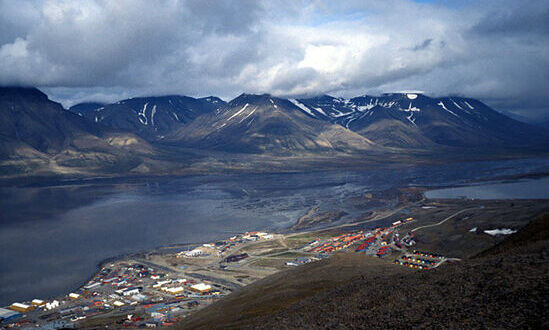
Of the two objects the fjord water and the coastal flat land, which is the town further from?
the fjord water

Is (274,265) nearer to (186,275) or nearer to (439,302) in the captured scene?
(186,275)

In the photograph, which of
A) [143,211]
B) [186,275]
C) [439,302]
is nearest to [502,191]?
[186,275]

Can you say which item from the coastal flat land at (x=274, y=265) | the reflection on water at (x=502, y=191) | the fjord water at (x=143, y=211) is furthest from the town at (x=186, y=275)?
the reflection on water at (x=502, y=191)

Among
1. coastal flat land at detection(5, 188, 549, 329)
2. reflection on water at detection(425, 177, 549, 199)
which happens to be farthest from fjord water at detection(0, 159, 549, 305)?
reflection on water at detection(425, 177, 549, 199)

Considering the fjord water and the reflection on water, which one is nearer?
the fjord water

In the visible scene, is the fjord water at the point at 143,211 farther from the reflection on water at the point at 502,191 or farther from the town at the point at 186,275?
the reflection on water at the point at 502,191

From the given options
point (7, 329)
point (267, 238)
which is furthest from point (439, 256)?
point (7, 329)

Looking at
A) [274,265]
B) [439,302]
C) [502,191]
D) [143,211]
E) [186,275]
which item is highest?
[439,302]

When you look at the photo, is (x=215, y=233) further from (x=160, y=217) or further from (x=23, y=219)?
(x=23, y=219)
